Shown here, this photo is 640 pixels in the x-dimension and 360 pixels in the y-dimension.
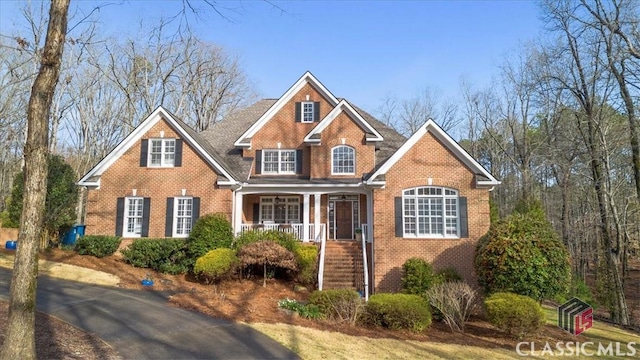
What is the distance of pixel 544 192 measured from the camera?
3388 cm

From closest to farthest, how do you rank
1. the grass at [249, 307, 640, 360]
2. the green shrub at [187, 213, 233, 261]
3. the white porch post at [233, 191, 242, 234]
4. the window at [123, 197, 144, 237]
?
the grass at [249, 307, 640, 360], the green shrub at [187, 213, 233, 261], the window at [123, 197, 144, 237], the white porch post at [233, 191, 242, 234]

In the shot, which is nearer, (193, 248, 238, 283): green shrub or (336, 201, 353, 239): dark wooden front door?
(193, 248, 238, 283): green shrub

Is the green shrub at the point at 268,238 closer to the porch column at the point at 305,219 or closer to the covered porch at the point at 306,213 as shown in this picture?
the covered porch at the point at 306,213

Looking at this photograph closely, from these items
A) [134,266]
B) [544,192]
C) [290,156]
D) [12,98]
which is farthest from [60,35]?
[544,192]

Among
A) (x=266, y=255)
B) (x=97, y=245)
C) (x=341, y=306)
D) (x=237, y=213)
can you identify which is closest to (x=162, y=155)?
(x=237, y=213)

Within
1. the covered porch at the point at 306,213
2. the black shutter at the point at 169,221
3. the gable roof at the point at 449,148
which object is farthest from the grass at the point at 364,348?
the black shutter at the point at 169,221

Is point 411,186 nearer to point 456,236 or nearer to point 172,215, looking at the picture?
point 456,236

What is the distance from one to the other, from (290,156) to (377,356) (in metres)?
13.4

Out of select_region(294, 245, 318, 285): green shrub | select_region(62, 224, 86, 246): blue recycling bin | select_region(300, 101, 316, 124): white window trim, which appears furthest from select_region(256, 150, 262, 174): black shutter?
select_region(62, 224, 86, 246): blue recycling bin

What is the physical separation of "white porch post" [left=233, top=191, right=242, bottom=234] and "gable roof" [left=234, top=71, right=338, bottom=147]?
10.6 feet

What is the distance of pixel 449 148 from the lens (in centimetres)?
1530

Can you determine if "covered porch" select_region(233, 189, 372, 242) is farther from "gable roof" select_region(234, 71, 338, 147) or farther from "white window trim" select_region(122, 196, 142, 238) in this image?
"white window trim" select_region(122, 196, 142, 238)

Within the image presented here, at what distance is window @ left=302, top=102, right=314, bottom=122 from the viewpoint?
21047 mm

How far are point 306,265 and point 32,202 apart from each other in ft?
35.0
